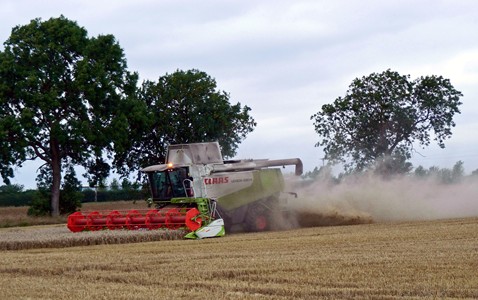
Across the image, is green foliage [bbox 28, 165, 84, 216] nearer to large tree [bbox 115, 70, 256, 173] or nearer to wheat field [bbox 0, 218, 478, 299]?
large tree [bbox 115, 70, 256, 173]

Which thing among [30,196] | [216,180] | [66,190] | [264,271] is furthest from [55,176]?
[264,271]

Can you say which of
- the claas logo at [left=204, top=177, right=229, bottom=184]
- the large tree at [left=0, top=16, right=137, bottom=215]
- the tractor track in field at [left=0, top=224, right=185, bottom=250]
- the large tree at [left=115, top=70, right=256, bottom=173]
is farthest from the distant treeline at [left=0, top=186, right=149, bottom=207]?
the tractor track in field at [left=0, top=224, right=185, bottom=250]

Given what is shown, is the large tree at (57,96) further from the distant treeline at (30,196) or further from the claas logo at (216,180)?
the distant treeline at (30,196)

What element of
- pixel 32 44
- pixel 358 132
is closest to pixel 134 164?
pixel 32 44

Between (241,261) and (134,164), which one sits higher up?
(134,164)

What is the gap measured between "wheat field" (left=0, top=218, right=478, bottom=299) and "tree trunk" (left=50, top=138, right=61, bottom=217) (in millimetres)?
23556

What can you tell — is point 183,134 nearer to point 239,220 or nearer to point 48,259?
point 239,220

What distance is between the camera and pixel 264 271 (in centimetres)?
1189

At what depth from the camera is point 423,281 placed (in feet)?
33.9

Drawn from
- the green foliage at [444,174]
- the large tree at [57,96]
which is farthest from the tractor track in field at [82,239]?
the large tree at [57,96]

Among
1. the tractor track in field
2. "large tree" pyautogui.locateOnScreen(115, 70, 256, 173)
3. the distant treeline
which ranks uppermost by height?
"large tree" pyautogui.locateOnScreen(115, 70, 256, 173)

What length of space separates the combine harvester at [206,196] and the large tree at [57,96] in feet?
51.3

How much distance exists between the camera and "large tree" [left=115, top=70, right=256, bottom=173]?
144ft

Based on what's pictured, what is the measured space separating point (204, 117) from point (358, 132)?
358 inches
